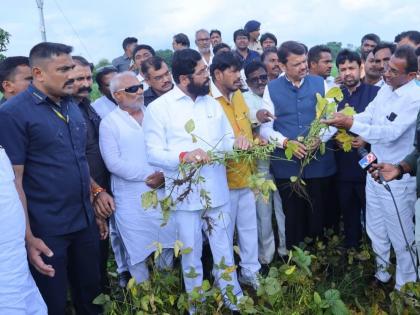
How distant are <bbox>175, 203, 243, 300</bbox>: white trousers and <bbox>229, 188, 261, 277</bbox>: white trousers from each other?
0.30 metres

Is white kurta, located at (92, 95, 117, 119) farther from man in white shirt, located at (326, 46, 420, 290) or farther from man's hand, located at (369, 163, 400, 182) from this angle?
man's hand, located at (369, 163, 400, 182)

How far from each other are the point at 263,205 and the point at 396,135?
133 centimetres

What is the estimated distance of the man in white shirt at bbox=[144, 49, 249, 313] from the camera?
9.87 ft

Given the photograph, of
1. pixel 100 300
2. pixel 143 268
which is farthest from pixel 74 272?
pixel 143 268

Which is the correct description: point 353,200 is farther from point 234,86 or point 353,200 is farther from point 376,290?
point 234,86

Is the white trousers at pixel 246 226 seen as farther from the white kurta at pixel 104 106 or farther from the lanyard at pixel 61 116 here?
the white kurta at pixel 104 106

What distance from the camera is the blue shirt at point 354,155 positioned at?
3.69 meters

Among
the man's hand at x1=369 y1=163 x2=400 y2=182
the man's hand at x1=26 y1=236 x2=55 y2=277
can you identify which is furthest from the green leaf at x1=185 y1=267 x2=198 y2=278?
the man's hand at x1=369 y1=163 x2=400 y2=182

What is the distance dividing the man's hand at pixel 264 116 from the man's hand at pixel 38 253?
1.98 metres

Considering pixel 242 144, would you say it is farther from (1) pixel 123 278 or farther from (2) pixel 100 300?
(1) pixel 123 278

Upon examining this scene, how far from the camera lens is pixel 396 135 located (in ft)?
10.2

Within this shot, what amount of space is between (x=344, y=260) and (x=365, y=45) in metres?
3.36

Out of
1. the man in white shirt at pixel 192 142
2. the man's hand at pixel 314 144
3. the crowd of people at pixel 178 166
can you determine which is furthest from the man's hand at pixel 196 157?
the man's hand at pixel 314 144

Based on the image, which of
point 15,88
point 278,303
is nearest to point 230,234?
point 278,303
